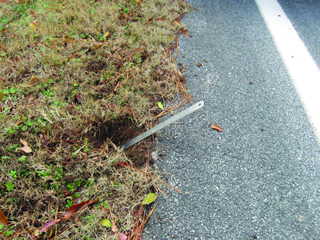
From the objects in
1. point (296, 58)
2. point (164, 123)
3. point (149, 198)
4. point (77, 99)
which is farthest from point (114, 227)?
point (296, 58)

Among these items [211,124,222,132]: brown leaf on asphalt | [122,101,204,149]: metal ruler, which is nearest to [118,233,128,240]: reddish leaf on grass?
[122,101,204,149]: metal ruler

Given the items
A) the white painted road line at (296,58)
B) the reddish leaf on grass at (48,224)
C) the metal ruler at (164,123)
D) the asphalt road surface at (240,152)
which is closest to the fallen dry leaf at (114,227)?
the asphalt road surface at (240,152)

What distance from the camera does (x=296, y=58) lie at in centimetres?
215

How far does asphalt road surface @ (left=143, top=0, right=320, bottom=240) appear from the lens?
1316 mm

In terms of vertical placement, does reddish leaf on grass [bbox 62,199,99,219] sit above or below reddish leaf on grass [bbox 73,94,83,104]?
below

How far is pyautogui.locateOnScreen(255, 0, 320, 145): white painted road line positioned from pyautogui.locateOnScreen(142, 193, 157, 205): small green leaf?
1.28m

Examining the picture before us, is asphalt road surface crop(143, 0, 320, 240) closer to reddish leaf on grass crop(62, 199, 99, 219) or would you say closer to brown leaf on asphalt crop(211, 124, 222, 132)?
brown leaf on asphalt crop(211, 124, 222, 132)

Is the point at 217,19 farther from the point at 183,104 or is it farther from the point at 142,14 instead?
the point at 183,104

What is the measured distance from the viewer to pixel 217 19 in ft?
8.32

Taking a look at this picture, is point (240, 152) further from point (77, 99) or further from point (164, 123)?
point (77, 99)

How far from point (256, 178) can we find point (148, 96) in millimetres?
1017

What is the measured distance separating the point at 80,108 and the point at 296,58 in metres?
2.06

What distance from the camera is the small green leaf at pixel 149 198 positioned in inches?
54.4

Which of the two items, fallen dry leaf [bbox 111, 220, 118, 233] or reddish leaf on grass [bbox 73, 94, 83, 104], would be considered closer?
fallen dry leaf [bbox 111, 220, 118, 233]
